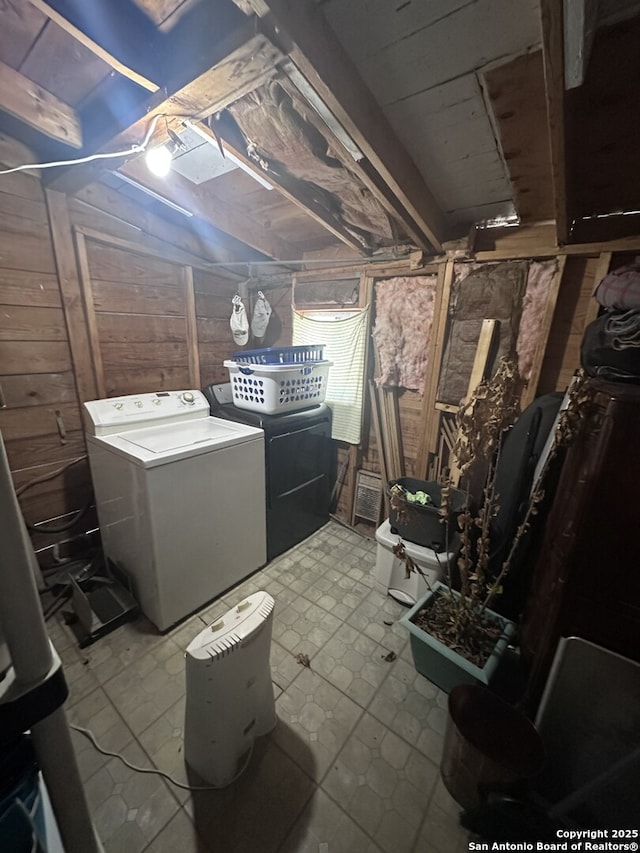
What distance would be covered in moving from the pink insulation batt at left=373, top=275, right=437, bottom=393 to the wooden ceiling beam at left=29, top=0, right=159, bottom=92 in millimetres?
1494

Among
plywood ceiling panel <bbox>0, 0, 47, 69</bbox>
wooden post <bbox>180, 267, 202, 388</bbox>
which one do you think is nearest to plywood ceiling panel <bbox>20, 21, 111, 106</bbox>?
plywood ceiling panel <bbox>0, 0, 47, 69</bbox>

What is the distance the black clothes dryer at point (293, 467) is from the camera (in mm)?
1984

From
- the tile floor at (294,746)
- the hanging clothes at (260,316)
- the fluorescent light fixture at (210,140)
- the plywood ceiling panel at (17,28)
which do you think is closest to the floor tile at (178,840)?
the tile floor at (294,746)

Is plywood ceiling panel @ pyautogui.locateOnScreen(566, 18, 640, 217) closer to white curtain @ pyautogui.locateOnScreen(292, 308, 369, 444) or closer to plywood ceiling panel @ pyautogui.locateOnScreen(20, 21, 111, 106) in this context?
white curtain @ pyautogui.locateOnScreen(292, 308, 369, 444)

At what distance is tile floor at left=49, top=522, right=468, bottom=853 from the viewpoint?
995 mm

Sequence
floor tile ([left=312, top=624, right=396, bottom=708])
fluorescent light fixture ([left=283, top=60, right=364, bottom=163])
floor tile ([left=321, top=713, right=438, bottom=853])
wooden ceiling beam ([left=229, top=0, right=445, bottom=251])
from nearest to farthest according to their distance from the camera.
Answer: wooden ceiling beam ([left=229, top=0, right=445, bottom=251]), fluorescent light fixture ([left=283, top=60, right=364, bottom=163]), floor tile ([left=321, top=713, right=438, bottom=853]), floor tile ([left=312, top=624, right=396, bottom=708])

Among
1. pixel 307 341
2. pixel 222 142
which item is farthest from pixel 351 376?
pixel 222 142

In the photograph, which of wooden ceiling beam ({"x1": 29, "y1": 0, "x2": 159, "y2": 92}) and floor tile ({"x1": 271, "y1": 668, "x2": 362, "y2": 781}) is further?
floor tile ({"x1": 271, "y1": 668, "x2": 362, "y2": 781})

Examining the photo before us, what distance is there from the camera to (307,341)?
2.47 metres

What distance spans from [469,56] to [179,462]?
66.2 inches

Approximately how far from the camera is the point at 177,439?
5.78 ft

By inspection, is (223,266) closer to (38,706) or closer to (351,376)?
(351,376)

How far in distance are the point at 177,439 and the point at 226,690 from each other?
1163 mm

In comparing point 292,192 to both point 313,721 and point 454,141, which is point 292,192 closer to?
point 454,141
